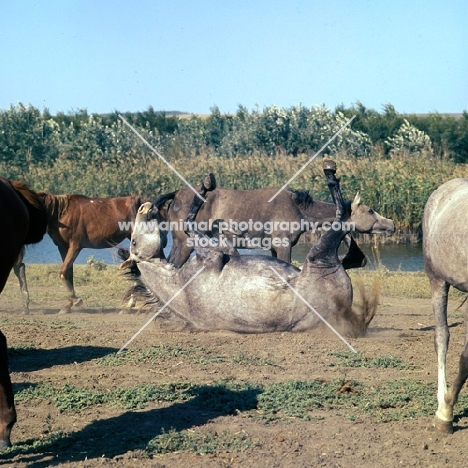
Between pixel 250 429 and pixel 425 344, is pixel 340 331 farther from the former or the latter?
pixel 250 429

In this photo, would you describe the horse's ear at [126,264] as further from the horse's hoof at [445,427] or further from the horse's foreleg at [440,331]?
the horse's hoof at [445,427]

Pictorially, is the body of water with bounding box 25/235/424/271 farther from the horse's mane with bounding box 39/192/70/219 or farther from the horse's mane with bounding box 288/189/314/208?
the horse's mane with bounding box 39/192/70/219

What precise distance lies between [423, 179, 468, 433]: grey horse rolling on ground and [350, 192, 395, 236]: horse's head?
403 centimetres

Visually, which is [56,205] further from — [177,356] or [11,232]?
[11,232]

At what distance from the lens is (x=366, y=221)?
10.5 metres

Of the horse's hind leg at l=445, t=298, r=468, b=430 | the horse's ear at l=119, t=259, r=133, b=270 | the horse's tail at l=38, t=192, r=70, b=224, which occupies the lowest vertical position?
the horse's hind leg at l=445, t=298, r=468, b=430

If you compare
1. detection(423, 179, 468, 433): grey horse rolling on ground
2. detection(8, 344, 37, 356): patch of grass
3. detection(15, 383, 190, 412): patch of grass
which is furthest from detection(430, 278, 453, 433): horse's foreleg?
detection(8, 344, 37, 356): patch of grass

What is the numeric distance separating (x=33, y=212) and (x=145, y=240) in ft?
10.7

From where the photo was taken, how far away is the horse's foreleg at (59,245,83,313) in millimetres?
11823

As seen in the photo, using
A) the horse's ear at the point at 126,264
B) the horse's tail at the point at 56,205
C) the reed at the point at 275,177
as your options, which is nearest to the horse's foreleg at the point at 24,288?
the horse's tail at the point at 56,205

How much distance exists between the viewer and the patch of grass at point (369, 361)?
7055 millimetres

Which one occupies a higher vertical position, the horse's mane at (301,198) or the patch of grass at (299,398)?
the horse's mane at (301,198)

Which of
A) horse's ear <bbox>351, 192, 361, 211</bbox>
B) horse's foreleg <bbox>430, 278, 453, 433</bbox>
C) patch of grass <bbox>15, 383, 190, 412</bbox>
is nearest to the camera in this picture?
horse's foreleg <bbox>430, 278, 453, 433</bbox>

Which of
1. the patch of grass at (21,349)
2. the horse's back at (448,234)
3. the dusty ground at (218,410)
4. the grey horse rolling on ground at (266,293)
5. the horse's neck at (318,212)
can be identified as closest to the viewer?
the dusty ground at (218,410)
